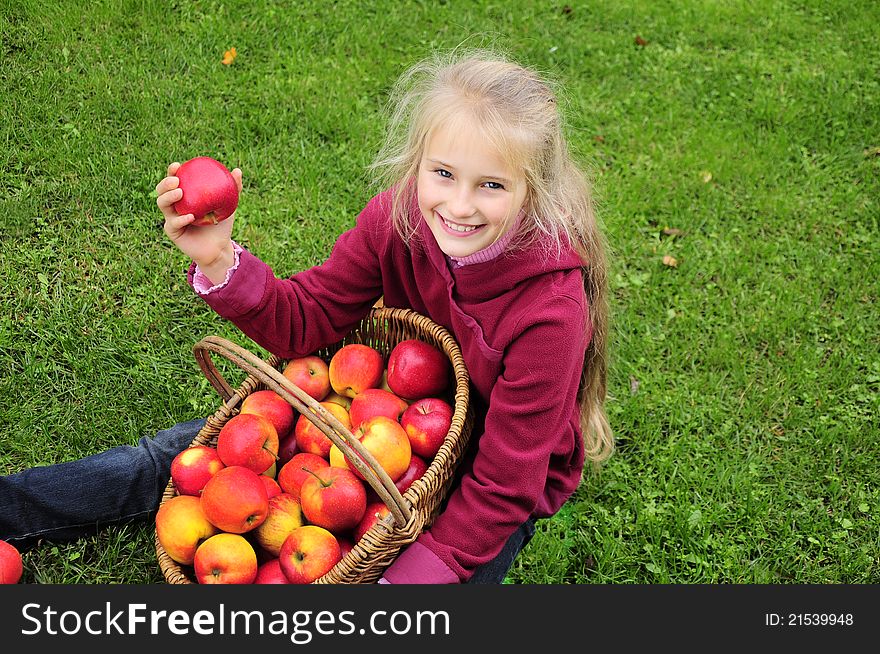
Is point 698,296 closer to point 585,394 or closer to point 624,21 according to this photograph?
point 585,394

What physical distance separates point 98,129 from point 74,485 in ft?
6.49

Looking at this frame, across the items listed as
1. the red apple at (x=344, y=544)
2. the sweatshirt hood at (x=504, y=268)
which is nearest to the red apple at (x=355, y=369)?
the sweatshirt hood at (x=504, y=268)

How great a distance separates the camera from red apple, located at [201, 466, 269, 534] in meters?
1.90

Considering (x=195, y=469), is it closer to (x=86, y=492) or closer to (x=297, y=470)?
(x=297, y=470)

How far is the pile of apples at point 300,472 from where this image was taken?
6.27 ft

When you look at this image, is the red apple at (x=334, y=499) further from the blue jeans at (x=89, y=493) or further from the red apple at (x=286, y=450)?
the blue jeans at (x=89, y=493)

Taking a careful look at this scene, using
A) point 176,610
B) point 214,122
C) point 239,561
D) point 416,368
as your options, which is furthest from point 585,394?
point 214,122

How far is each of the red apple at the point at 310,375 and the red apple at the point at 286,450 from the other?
0.14m

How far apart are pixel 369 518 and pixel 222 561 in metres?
0.35

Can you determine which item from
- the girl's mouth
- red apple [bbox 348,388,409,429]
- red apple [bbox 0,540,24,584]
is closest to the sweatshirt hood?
the girl's mouth

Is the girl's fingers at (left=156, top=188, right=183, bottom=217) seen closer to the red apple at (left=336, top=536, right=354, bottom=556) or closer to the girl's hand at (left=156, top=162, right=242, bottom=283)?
the girl's hand at (left=156, top=162, right=242, bottom=283)

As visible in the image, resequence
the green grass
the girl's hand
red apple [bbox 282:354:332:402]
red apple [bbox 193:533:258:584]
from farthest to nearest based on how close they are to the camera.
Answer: the green grass
red apple [bbox 282:354:332:402]
the girl's hand
red apple [bbox 193:533:258:584]

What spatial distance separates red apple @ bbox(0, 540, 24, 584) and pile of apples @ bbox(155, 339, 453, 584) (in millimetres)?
520

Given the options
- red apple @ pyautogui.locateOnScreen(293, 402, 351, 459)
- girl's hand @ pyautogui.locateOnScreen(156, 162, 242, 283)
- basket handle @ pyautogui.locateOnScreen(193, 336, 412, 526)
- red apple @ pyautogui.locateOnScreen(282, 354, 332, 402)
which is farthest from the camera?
red apple @ pyautogui.locateOnScreen(282, 354, 332, 402)
